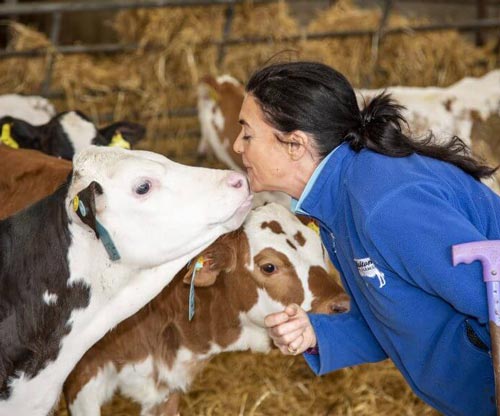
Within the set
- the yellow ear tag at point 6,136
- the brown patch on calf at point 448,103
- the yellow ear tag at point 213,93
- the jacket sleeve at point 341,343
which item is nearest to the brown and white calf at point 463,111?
the brown patch on calf at point 448,103

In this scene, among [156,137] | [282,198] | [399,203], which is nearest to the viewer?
[399,203]

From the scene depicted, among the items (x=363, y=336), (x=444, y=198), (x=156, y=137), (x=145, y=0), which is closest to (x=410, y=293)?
(x=444, y=198)

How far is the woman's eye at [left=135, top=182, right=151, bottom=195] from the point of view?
2484 millimetres

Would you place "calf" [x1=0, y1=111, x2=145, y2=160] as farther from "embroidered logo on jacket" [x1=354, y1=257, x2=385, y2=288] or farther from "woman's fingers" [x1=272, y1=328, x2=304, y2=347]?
"embroidered logo on jacket" [x1=354, y1=257, x2=385, y2=288]

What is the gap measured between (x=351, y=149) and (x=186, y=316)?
1408mm

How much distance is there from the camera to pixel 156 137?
7.73 m

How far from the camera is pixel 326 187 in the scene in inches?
96.5

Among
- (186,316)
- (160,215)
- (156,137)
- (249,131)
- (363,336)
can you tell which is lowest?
(156,137)

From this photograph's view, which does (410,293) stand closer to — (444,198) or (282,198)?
(444,198)

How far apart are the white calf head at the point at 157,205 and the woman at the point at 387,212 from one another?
0.51 ft

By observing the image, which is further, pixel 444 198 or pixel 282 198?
pixel 282 198

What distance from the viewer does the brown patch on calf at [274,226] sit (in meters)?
3.41

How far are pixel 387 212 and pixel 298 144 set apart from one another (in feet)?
1.44

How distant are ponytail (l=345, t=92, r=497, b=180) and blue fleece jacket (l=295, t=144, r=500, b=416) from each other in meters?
0.03
